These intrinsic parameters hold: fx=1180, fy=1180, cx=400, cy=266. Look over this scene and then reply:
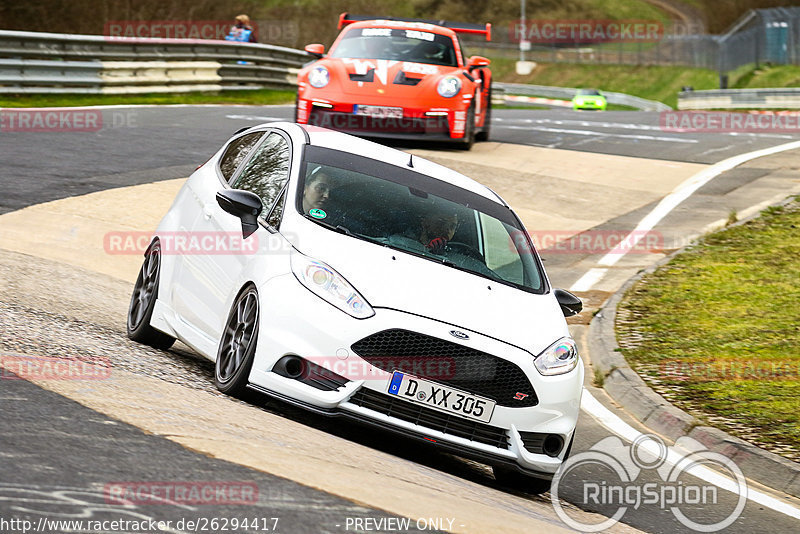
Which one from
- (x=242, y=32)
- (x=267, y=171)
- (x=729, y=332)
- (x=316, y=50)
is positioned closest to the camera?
(x=267, y=171)

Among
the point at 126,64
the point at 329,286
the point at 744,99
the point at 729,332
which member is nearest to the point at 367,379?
the point at 329,286

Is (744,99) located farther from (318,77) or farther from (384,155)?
(384,155)

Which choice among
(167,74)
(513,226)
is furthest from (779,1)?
(513,226)

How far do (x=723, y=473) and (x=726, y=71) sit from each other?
52.3 metres

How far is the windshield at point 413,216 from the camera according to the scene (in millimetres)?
6754

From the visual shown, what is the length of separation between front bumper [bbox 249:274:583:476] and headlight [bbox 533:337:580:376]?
49 mm

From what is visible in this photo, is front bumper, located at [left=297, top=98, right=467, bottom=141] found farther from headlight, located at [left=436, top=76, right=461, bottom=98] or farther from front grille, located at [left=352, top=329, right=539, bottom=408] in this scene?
front grille, located at [left=352, top=329, right=539, bottom=408]

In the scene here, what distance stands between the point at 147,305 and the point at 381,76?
948 cm

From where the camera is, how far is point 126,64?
2327 cm

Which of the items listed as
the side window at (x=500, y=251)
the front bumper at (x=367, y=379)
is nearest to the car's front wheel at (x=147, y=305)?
the front bumper at (x=367, y=379)

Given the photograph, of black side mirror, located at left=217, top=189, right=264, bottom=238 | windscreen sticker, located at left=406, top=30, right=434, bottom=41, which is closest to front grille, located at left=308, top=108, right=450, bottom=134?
windscreen sticker, located at left=406, top=30, right=434, bottom=41

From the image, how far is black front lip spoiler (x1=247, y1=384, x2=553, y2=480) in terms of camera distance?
19.1 ft

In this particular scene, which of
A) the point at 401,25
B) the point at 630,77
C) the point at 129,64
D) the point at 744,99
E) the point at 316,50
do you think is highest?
the point at 401,25

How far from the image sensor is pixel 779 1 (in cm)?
10256
